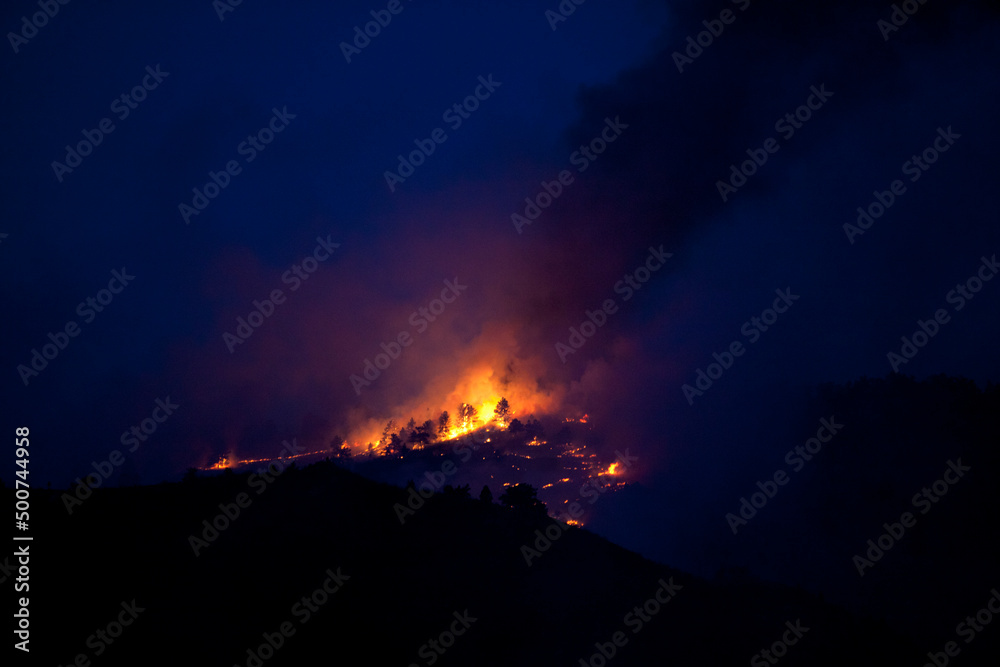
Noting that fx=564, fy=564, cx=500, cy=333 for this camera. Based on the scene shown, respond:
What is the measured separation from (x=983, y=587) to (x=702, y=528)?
17356 millimetres

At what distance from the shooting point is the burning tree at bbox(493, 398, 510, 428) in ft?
220

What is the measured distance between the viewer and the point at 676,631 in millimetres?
17672

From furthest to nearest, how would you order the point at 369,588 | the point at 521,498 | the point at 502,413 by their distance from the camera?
the point at 502,413 → the point at 521,498 → the point at 369,588

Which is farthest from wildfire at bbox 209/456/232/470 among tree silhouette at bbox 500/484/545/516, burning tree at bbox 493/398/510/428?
tree silhouette at bbox 500/484/545/516

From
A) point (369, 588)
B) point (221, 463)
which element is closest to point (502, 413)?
point (221, 463)

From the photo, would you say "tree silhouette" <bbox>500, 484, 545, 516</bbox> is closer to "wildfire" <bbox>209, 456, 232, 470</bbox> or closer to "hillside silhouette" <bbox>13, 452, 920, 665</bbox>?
"hillside silhouette" <bbox>13, 452, 920, 665</bbox>

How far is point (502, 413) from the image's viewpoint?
68.9 m

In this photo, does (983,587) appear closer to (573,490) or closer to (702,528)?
(702,528)

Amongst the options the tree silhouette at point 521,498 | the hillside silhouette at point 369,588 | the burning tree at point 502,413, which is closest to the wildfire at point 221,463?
the burning tree at point 502,413

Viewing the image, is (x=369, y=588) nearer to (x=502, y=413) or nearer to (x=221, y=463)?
(x=502, y=413)

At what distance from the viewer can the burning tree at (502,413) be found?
220 ft

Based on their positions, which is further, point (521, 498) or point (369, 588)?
point (521, 498)

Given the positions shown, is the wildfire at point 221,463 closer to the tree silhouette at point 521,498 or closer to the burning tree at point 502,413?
the burning tree at point 502,413

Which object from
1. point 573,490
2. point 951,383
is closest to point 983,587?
point 951,383
